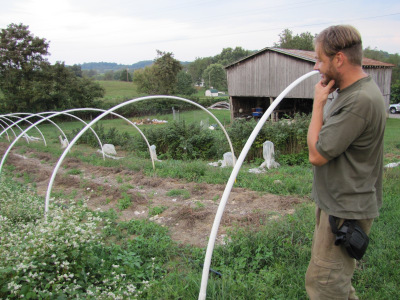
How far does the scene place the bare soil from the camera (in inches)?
186

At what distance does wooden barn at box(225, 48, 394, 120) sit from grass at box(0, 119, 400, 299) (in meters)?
16.8

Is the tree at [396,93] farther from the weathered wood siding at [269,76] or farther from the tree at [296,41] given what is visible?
the weathered wood siding at [269,76]

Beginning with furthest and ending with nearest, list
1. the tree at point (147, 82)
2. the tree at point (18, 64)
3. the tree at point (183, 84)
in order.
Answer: the tree at point (183, 84)
the tree at point (147, 82)
the tree at point (18, 64)

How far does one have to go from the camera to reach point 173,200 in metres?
6.09

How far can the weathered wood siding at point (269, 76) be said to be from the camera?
20156 mm

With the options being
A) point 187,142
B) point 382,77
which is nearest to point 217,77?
point 382,77

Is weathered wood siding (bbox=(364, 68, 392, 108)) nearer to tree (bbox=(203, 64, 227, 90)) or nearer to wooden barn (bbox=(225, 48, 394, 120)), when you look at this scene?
wooden barn (bbox=(225, 48, 394, 120))

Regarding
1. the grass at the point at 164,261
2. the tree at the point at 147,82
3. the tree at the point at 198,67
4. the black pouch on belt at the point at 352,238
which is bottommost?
the grass at the point at 164,261

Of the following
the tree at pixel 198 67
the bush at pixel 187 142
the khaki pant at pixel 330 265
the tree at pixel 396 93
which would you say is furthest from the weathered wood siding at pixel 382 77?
the tree at pixel 198 67

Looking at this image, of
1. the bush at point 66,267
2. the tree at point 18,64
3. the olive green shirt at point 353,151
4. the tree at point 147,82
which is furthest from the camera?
the tree at point 147,82

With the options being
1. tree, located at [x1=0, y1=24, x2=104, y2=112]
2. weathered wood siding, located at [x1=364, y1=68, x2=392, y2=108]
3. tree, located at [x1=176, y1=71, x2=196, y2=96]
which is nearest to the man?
weathered wood siding, located at [x1=364, y1=68, x2=392, y2=108]

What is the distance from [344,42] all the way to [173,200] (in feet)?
15.8

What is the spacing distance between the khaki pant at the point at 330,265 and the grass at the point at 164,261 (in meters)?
0.88

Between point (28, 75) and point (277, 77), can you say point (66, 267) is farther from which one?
point (28, 75)
